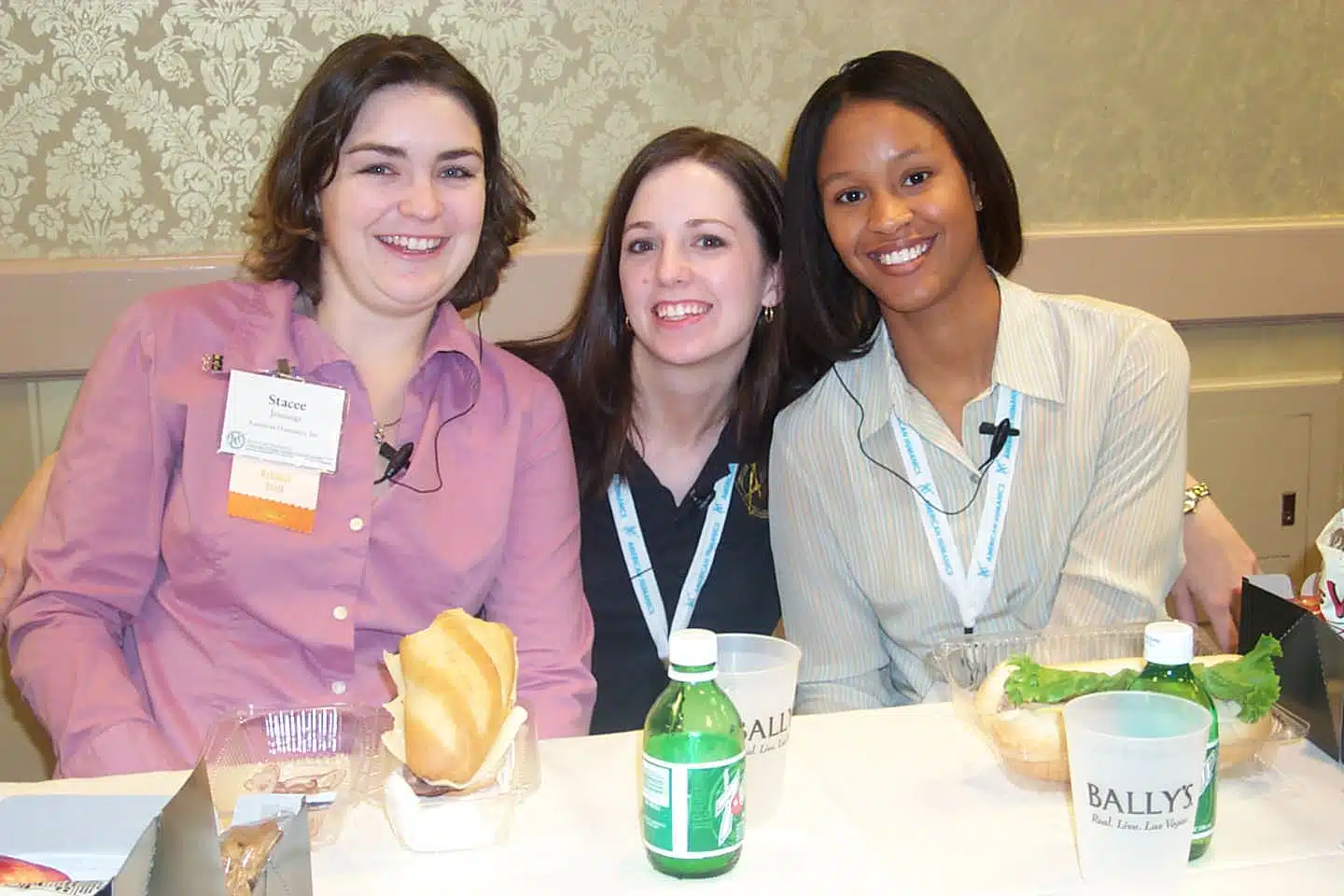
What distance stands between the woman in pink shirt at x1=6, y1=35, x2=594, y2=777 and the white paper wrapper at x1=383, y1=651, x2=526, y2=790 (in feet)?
1.86

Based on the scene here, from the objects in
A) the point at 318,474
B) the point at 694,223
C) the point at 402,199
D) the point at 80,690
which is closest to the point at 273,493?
the point at 318,474

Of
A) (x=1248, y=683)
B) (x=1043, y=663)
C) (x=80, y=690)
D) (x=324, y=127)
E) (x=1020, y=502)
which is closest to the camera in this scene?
(x=1248, y=683)

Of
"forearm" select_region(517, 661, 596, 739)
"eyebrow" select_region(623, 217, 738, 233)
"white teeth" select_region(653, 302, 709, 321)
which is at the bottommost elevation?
"forearm" select_region(517, 661, 596, 739)

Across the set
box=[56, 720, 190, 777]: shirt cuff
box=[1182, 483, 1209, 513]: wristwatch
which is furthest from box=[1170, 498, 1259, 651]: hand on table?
box=[56, 720, 190, 777]: shirt cuff

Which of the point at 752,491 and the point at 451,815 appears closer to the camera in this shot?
the point at 451,815

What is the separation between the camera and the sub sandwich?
4.73 feet

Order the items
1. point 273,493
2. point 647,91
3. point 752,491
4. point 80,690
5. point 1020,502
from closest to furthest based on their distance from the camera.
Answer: point 80,690, point 273,493, point 1020,502, point 752,491, point 647,91

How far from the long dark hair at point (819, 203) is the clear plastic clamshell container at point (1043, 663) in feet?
2.69

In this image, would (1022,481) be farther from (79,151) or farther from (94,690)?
(79,151)

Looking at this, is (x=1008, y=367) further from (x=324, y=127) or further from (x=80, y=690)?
(x=80, y=690)

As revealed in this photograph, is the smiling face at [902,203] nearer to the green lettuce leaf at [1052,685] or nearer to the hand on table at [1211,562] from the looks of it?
the hand on table at [1211,562]

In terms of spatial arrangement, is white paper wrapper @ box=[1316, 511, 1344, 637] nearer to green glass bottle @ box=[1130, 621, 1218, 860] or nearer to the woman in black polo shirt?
green glass bottle @ box=[1130, 621, 1218, 860]

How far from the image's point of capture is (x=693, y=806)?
48.8 inches

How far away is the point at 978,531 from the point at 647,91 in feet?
4.97
